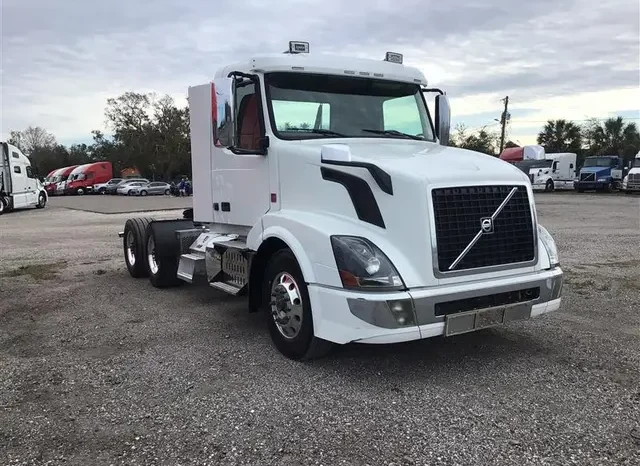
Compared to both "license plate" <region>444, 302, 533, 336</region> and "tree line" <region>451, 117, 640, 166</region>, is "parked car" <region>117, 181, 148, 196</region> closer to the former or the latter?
"tree line" <region>451, 117, 640, 166</region>

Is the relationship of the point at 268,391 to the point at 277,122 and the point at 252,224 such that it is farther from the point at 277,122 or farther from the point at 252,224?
the point at 277,122

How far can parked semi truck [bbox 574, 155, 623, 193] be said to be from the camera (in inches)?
1518

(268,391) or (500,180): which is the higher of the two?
(500,180)

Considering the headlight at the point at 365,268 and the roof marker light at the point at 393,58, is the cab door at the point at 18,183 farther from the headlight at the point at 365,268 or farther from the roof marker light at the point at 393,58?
the headlight at the point at 365,268

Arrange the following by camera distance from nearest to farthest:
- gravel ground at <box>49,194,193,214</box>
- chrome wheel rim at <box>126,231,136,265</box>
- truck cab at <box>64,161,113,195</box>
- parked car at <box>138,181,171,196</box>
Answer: chrome wheel rim at <box>126,231,136,265</box> < gravel ground at <box>49,194,193,214</box> < parked car at <box>138,181,171,196</box> < truck cab at <box>64,161,113,195</box>

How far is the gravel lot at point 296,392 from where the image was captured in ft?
11.2

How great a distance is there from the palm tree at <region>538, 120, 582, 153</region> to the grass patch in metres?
57.9

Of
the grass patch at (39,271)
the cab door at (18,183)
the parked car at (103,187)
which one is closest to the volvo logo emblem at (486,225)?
the grass patch at (39,271)

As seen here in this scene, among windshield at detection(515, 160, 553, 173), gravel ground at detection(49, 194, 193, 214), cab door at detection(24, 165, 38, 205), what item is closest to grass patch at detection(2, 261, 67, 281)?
gravel ground at detection(49, 194, 193, 214)

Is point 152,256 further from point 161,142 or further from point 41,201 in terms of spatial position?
point 161,142

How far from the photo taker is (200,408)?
4.01m

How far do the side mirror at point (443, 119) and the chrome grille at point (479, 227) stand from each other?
1610 millimetres

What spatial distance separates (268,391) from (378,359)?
3.70ft

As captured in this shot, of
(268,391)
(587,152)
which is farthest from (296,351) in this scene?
(587,152)
